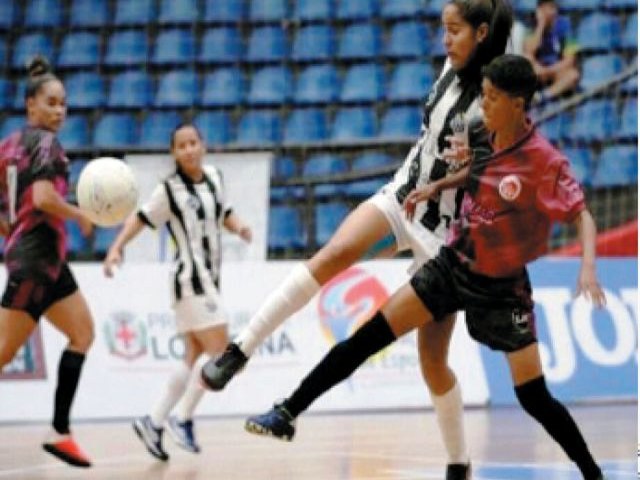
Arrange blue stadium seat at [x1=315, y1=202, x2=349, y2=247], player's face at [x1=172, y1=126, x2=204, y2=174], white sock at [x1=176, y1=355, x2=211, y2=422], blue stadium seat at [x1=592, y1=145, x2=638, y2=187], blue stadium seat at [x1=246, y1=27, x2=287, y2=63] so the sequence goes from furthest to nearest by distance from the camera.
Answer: blue stadium seat at [x1=246, y1=27, x2=287, y2=63] < blue stadium seat at [x1=592, y1=145, x2=638, y2=187] < blue stadium seat at [x1=315, y1=202, x2=349, y2=247] < player's face at [x1=172, y1=126, x2=204, y2=174] < white sock at [x1=176, y1=355, x2=211, y2=422]

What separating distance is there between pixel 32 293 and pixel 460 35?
286 centimetres

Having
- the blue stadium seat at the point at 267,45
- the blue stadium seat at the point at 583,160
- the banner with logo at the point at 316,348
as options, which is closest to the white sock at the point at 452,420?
the banner with logo at the point at 316,348

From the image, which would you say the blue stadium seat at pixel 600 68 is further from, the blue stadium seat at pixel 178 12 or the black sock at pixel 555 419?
the black sock at pixel 555 419

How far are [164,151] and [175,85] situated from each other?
14.0ft

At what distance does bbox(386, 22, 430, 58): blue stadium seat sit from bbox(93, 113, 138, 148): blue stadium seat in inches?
108

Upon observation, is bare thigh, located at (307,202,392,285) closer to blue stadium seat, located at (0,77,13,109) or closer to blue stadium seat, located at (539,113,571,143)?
blue stadium seat, located at (539,113,571,143)

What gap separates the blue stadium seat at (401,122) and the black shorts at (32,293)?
7.73 metres

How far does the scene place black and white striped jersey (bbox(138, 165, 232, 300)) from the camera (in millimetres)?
8898

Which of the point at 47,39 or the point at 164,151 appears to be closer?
the point at 164,151

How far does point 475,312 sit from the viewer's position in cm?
550

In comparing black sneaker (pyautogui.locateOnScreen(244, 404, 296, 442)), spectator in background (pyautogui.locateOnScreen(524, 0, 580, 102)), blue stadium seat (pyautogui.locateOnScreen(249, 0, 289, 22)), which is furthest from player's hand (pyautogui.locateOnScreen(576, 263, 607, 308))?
blue stadium seat (pyautogui.locateOnScreen(249, 0, 289, 22))

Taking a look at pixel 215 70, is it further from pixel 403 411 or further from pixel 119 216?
pixel 119 216

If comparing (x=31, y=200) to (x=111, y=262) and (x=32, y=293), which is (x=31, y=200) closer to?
(x=32, y=293)

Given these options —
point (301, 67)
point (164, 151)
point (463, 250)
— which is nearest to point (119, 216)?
point (463, 250)
